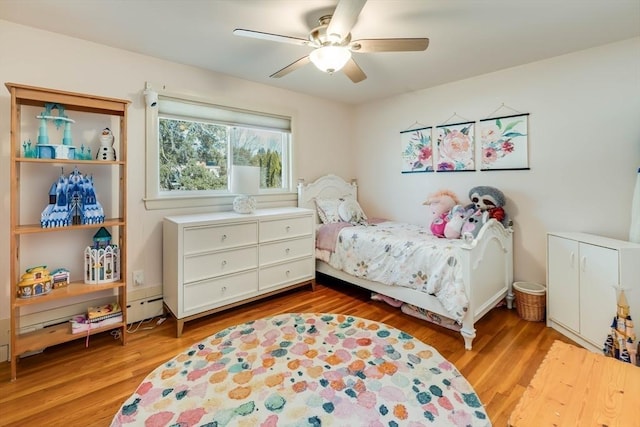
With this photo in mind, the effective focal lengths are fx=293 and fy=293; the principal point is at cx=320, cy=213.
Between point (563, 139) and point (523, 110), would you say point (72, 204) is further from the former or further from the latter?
point (563, 139)

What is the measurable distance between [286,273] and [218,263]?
2.52 feet

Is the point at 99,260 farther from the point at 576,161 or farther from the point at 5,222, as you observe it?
the point at 576,161

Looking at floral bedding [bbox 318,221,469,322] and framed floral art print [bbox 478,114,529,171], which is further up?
framed floral art print [bbox 478,114,529,171]

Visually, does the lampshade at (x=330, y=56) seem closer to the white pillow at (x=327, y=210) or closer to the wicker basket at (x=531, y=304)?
the white pillow at (x=327, y=210)

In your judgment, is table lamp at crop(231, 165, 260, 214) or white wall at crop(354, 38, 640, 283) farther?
table lamp at crop(231, 165, 260, 214)

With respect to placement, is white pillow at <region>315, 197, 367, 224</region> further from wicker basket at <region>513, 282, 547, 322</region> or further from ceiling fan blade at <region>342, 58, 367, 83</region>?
wicker basket at <region>513, 282, 547, 322</region>

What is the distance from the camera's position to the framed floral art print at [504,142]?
9.21 ft

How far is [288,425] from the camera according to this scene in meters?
1.45

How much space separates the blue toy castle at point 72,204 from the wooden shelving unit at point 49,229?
0.18 feet

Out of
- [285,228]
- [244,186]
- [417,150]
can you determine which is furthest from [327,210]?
[417,150]

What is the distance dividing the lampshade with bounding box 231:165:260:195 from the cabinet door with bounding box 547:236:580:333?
2692 millimetres

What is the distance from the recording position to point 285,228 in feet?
9.99

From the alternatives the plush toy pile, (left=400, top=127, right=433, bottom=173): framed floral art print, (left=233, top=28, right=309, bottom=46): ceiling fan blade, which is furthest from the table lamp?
(left=400, top=127, right=433, bottom=173): framed floral art print

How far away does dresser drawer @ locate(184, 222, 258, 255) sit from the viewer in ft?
7.82
